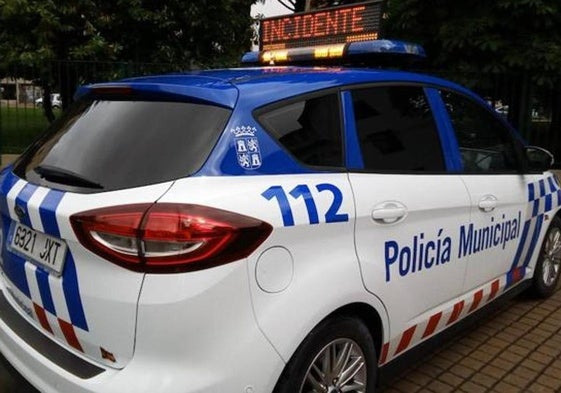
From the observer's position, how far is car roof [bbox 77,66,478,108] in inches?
85.0

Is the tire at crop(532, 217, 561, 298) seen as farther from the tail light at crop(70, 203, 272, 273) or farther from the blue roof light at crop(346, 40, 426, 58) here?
the tail light at crop(70, 203, 272, 273)

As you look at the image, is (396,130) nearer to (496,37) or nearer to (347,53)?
(347,53)

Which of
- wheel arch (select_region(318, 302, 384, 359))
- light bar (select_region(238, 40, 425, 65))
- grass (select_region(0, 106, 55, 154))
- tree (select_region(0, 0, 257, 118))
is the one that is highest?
tree (select_region(0, 0, 257, 118))

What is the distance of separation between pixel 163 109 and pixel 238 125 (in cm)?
31

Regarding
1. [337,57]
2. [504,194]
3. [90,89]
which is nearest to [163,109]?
[90,89]

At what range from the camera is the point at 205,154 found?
200 centimetres

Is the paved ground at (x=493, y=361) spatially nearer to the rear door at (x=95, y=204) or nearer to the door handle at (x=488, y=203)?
the door handle at (x=488, y=203)

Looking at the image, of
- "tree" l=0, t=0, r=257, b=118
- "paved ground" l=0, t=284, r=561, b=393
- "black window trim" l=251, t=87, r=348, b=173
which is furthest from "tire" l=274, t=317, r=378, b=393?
"tree" l=0, t=0, r=257, b=118

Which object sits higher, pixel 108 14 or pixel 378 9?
pixel 108 14

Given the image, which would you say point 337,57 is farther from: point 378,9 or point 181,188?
point 181,188

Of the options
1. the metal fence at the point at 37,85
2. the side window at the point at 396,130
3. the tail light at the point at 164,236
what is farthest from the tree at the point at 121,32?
the tail light at the point at 164,236

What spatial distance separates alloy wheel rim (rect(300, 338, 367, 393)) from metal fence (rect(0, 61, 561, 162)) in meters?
7.81

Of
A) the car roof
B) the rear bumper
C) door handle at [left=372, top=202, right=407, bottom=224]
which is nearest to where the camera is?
the rear bumper

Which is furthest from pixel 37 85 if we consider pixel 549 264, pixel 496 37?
pixel 549 264
